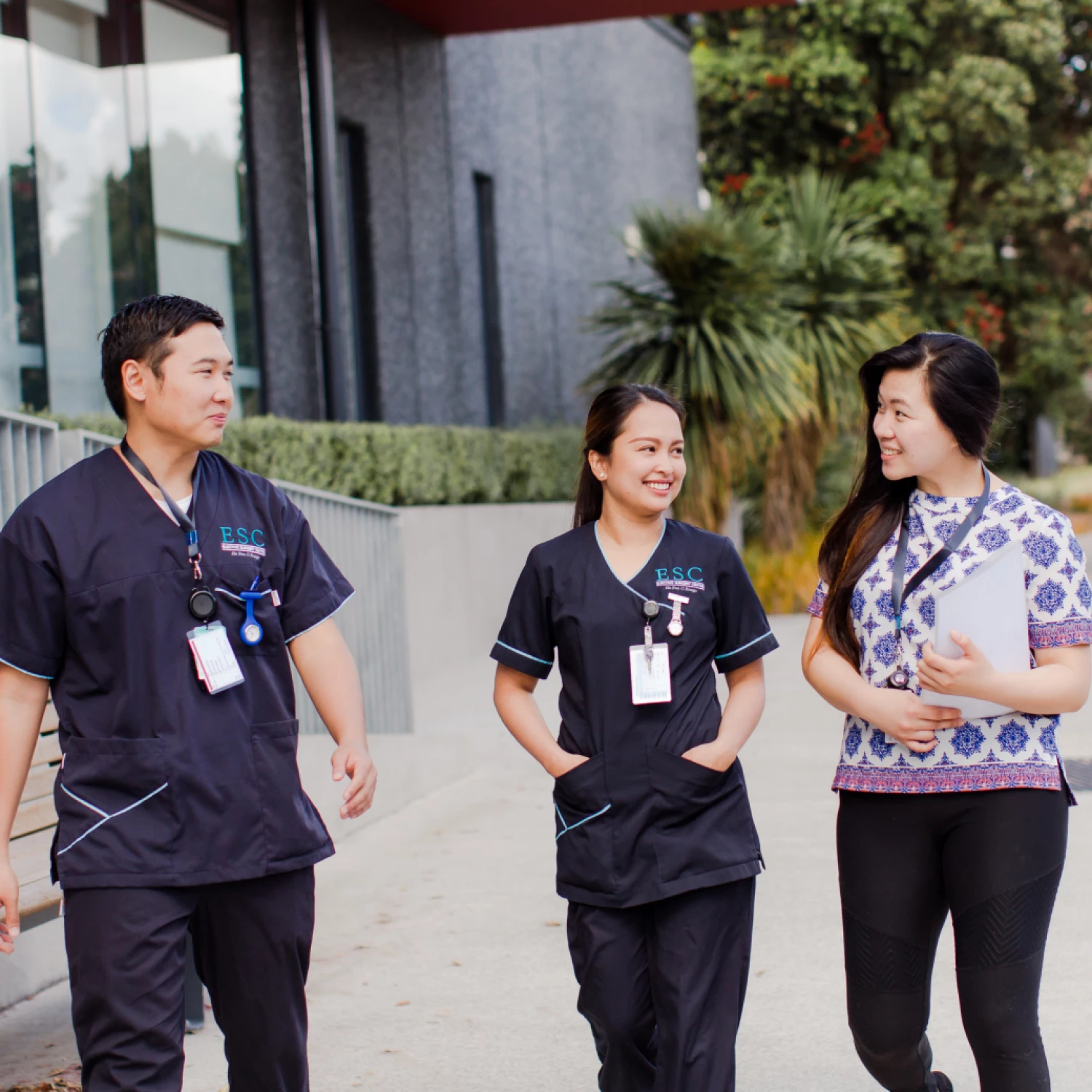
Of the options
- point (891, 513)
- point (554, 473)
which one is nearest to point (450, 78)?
point (554, 473)

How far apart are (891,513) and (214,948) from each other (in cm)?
150

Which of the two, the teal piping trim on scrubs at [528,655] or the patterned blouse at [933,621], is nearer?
the patterned blouse at [933,621]

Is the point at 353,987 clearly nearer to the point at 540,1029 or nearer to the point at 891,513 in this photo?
the point at 540,1029

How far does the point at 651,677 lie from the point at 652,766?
170 mm

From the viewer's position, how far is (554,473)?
550 inches

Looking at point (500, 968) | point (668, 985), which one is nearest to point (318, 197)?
point (500, 968)

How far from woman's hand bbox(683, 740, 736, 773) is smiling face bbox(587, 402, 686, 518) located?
1.57ft

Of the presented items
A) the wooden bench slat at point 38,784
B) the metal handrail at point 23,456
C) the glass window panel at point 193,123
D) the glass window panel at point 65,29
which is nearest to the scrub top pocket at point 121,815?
the wooden bench slat at point 38,784

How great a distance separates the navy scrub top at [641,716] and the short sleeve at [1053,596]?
1.80 ft

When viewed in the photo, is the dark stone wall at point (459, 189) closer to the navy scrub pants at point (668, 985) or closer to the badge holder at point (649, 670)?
the badge holder at point (649, 670)

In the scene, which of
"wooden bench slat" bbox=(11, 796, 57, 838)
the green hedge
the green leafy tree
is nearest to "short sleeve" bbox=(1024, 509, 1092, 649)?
"wooden bench slat" bbox=(11, 796, 57, 838)

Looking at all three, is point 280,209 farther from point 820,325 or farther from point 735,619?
point 735,619

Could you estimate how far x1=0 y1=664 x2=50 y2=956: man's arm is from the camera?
2.63 meters

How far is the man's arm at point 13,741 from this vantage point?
2635 millimetres
